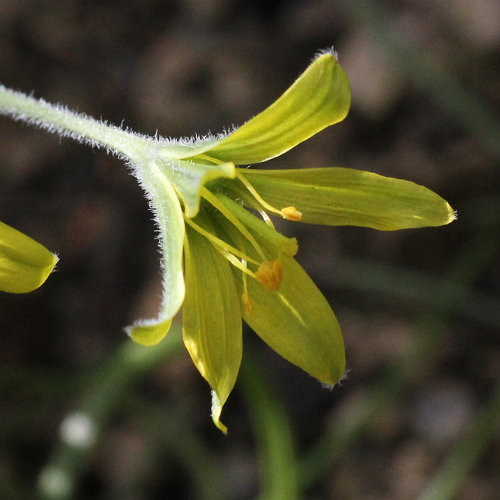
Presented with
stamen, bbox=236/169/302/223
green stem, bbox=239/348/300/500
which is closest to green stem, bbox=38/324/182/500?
green stem, bbox=239/348/300/500

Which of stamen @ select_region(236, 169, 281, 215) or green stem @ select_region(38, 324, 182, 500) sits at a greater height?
stamen @ select_region(236, 169, 281, 215)

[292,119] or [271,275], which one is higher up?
[292,119]

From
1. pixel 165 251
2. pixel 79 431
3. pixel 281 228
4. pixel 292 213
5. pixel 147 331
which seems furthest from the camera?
pixel 281 228

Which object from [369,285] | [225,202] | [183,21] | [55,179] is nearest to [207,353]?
[225,202]

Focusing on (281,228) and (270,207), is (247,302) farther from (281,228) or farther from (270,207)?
(281,228)

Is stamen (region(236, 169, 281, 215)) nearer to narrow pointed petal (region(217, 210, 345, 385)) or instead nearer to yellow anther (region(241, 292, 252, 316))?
narrow pointed petal (region(217, 210, 345, 385))

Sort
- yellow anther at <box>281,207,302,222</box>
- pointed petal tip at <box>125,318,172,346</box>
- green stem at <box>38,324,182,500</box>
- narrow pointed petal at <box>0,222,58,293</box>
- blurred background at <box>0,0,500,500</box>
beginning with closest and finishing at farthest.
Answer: pointed petal tip at <box>125,318,172,346</box>
narrow pointed petal at <box>0,222,58,293</box>
yellow anther at <box>281,207,302,222</box>
green stem at <box>38,324,182,500</box>
blurred background at <box>0,0,500,500</box>

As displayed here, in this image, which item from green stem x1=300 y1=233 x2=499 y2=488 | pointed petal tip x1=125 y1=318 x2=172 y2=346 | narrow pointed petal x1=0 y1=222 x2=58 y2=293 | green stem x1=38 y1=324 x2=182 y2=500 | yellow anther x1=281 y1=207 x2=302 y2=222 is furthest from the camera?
green stem x1=300 y1=233 x2=499 y2=488

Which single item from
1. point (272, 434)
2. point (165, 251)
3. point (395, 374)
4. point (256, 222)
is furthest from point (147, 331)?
point (395, 374)

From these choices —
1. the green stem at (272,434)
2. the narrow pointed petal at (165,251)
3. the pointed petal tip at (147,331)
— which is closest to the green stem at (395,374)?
the green stem at (272,434)
